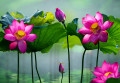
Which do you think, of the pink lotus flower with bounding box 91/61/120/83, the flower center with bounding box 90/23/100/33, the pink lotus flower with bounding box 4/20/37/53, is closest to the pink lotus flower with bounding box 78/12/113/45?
the flower center with bounding box 90/23/100/33

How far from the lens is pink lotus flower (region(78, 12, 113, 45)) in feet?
3.24

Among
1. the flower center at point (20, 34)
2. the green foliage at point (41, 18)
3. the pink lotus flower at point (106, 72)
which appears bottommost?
the pink lotus flower at point (106, 72)

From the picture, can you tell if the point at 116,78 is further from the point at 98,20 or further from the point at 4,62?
the point at 4,62

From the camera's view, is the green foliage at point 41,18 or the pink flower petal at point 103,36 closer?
the pink flower petal at point 103,36

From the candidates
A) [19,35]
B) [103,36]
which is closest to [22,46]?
[19,35]

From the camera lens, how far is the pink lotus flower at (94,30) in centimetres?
99

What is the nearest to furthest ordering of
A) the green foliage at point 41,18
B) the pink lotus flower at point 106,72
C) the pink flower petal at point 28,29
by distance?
the pink lotus flower at point 106,72 → the pink flower petal at point 28,29 → the green foliage at point 41,18

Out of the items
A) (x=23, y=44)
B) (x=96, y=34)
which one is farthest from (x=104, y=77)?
(x=23, y=44)

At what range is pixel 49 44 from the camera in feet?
4.29

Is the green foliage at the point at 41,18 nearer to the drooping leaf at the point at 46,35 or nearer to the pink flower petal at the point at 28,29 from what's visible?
the drooping leaf at the point at 46,35

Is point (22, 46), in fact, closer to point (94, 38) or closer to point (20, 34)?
point (20, 34)

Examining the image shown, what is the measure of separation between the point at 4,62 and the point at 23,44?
8757 mm

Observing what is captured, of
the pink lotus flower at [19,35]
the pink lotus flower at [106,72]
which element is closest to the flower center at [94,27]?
the pink lotus flower at [106,72]

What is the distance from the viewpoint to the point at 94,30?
3.30 feet
